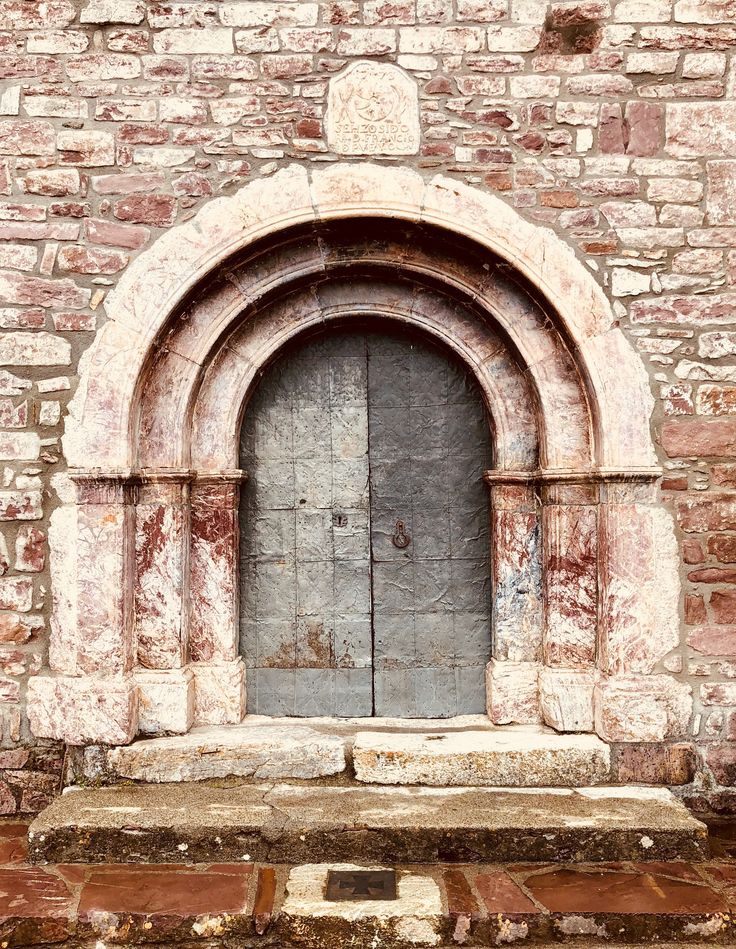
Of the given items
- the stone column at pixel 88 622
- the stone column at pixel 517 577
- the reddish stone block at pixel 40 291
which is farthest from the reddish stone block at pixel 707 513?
the reddish stone block at pixel 40 291

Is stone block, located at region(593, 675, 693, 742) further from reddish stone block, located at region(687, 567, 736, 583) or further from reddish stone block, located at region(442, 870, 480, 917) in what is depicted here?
reddish stone block, located at region(442, 870, 480, 917)

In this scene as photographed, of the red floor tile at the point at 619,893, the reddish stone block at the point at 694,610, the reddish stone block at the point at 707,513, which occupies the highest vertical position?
the reddish stone block at the point at 707,513

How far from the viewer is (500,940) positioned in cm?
266

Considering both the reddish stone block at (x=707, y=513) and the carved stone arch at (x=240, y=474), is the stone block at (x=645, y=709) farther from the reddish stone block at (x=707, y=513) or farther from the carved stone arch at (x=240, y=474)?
the reddish stone block at (x=707, y=513)

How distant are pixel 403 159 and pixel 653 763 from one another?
2940 mm

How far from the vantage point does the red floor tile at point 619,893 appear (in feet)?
9.00

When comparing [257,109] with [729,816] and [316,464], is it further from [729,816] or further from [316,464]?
[729,816]

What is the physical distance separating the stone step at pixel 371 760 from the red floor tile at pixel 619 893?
0.53 metres

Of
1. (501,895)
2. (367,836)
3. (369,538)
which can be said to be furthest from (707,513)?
(367,836)

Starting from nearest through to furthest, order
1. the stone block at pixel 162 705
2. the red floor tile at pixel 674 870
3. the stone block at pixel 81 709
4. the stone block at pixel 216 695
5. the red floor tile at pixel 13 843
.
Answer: the red floor tile at pixel 674 870 < the red floor tile at pixel 13 843 < the stone block at pixel 81 709 < the stone block at pixel 162 705 < the stone block at pixel 216 695

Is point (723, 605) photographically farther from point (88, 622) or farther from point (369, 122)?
point (88, 622)

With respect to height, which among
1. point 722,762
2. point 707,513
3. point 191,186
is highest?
point 191,186

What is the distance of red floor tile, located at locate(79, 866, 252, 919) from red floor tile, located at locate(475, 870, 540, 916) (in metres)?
0.87

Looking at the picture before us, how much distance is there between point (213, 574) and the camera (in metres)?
3.82
